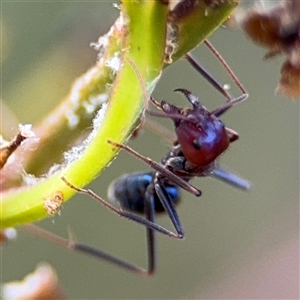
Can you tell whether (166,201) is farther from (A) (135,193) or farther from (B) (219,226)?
(B) (219,226)

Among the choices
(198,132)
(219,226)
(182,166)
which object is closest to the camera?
(198,132)

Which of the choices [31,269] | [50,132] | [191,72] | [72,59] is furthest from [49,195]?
[191,72]

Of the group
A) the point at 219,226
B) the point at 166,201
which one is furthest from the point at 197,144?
the point at 219,226

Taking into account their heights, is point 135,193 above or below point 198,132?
below

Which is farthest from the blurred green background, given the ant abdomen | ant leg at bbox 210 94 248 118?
ant leg at bbox 210 94 248 118

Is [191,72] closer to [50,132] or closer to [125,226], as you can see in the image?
[125,226]

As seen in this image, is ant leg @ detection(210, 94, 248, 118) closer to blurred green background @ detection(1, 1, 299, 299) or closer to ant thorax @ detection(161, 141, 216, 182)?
ant thorax @ detection(161, 141, 216, 182)
